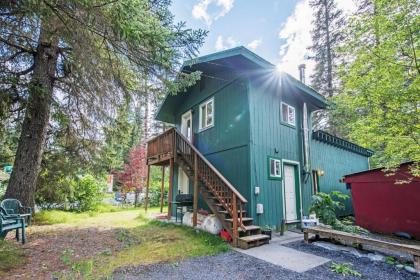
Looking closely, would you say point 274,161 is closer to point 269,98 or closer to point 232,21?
point 269,98

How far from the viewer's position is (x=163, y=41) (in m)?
4.13

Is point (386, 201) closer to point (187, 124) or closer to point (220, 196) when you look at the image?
point (220, 196)

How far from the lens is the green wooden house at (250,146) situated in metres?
6.60

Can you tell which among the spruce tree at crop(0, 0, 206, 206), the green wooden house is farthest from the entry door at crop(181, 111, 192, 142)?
the spruce tree at crop(0, 0, 206, 206)

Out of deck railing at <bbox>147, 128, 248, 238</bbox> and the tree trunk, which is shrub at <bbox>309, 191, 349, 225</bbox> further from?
the tree trunk

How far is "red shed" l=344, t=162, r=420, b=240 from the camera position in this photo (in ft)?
22.6

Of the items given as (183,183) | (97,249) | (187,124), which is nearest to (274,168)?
(183,183)

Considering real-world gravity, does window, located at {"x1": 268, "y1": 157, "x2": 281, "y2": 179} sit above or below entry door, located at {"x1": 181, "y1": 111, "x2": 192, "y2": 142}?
below

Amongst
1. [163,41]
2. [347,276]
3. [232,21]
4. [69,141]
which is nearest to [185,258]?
[347,276]

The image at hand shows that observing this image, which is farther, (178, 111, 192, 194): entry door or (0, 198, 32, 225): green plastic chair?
(178, 111, 192, 194): entry door

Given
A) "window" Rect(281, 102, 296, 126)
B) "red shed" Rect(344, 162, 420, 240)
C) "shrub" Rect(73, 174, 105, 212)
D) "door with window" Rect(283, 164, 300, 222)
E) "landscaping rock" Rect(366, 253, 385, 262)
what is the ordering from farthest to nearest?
"shrub" Rect(73, 174, 105, 212) < "window" Rect(281, 102, 296, 126) < "door with window" Rect(283, 164, 300, 222) < "red shed" Rect(344, 162, 420, 240) < "landscaping rock" Rect(366, 253, 385, 262)

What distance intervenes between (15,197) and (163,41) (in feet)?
20.5

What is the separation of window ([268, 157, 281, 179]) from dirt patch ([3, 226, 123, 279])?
462 cm

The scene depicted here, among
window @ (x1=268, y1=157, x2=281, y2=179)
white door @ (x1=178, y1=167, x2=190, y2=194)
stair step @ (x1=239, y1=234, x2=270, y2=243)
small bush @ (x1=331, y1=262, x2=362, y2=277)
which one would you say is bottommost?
small bush @ (x1=331, y1=262, x2=362, y2=277)
